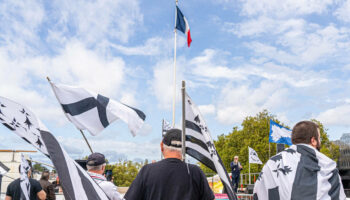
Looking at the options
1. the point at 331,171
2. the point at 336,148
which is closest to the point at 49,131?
the point at 331,171

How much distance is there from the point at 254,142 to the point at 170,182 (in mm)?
43093

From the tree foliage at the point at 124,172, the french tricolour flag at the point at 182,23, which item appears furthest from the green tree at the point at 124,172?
the french tricolour flag at the point at 182,23

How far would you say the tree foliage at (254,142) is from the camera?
144 ft

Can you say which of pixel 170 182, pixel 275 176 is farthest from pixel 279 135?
pixel 170 182

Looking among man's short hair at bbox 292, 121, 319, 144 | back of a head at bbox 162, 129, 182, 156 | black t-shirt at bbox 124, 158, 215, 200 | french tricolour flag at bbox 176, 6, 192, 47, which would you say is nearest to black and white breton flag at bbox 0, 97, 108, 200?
black t-shirt at bbox 124, 158, 215, 200

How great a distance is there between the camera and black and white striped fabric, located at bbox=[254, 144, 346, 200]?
10.3ft

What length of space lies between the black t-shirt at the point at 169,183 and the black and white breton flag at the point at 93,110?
163 inches

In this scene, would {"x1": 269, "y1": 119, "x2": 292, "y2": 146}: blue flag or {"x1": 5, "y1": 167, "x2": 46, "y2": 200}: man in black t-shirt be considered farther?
{"x1": 269, "y1": 119, "x2": 292, "y2": 146}: blue flag

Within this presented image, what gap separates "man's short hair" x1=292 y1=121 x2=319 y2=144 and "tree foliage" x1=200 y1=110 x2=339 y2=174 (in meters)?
41.2

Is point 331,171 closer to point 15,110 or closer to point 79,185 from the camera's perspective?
point 79,185

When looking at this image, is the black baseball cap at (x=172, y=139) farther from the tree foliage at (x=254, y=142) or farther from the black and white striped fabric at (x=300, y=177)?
the tree foliage at (x=254, y=142)

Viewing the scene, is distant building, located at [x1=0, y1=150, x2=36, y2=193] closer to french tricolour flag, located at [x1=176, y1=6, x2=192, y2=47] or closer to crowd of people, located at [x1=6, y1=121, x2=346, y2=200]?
french tricolour flag, located at [x1=176, y1=6, x2=192, y2=47]

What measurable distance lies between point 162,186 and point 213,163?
1107 mm

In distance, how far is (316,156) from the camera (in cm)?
327
